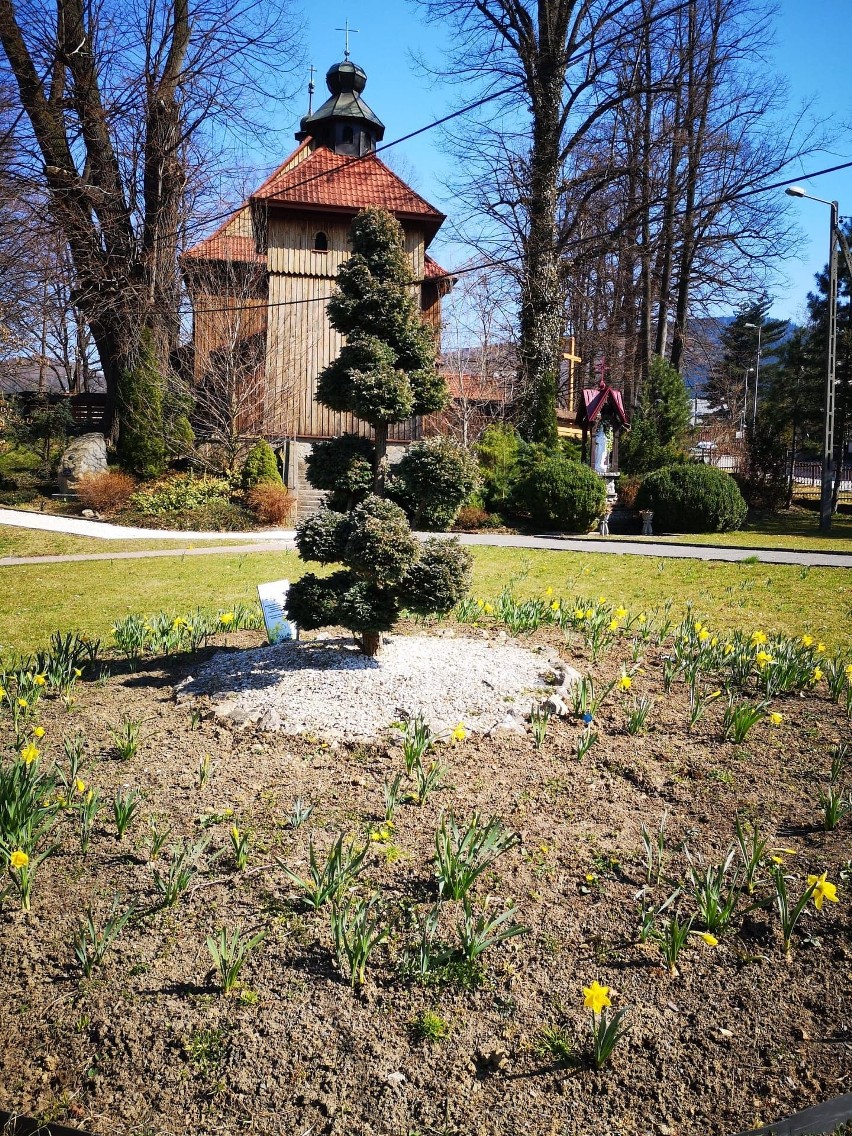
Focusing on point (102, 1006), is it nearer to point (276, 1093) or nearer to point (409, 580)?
point (276, 1093)

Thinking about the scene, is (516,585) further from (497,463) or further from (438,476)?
(497,463)

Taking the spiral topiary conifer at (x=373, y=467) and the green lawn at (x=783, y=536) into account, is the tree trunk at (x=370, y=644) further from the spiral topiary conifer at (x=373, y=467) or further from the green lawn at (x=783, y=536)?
the green lawn at (x=783, y=536)

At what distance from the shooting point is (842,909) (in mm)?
2814

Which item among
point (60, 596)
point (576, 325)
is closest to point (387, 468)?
point (60, 596)

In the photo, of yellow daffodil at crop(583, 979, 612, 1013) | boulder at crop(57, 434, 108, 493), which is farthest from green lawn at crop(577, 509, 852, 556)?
yellow daffodil at crop(583, 979, 612, 1013)

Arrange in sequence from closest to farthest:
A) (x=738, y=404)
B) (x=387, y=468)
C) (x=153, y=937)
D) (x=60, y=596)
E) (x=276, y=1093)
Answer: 1. (x=276, y=1093)
2. (x=153, y=937)
3. (x=387, y=468)
4. (x=60, y=596)
5. (x=738, y=404)

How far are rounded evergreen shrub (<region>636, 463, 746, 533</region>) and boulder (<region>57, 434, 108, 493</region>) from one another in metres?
12.7

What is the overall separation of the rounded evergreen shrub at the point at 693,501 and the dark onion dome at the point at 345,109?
17410 mm

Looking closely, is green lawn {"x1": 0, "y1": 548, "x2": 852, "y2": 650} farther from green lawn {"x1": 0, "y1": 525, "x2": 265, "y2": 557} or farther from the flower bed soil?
the flower bed soil

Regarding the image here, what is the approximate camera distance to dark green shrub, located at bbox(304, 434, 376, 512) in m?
5.05

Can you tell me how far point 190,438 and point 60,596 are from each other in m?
10.6

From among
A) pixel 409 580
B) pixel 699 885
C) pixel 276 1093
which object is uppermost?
pixel 409 580

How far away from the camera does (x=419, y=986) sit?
95.4 inches

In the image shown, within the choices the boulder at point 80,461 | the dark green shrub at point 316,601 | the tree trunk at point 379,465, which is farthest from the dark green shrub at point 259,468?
the dark green shrub at point 316,601
